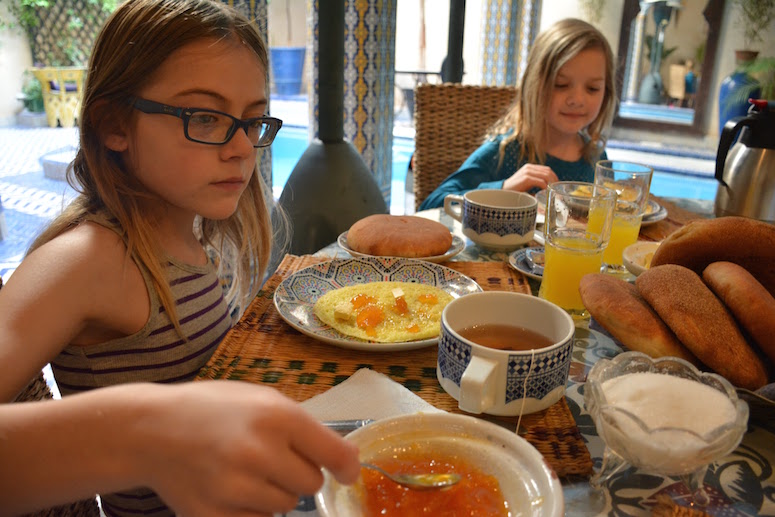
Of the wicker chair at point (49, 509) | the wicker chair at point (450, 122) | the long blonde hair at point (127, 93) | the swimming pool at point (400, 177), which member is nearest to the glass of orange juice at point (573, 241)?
the long blonde hair at point (127, 93)

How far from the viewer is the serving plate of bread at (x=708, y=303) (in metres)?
0.70

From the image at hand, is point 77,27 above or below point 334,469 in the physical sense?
above

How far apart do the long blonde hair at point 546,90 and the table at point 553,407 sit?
102cm

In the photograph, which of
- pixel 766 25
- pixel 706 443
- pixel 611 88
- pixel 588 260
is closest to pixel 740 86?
pixel 766 25

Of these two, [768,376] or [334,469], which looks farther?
[768,376]

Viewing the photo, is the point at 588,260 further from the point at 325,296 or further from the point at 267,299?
the point at 267,299

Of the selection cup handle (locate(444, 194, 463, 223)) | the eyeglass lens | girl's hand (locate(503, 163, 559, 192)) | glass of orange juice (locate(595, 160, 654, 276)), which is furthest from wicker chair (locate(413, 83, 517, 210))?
the eyeglass lens

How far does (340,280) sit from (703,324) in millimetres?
618

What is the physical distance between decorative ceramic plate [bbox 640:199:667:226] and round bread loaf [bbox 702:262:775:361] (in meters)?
0.71

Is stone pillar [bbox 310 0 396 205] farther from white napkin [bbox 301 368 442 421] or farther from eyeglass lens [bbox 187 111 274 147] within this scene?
white napkin [bbox 301 368 442 421]

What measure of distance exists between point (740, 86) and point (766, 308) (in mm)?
7571

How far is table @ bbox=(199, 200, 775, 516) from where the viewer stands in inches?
22.8

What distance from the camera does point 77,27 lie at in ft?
23.0

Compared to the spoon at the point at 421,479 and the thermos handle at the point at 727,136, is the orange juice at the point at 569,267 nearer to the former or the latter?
the spoon at the point at 421,479
